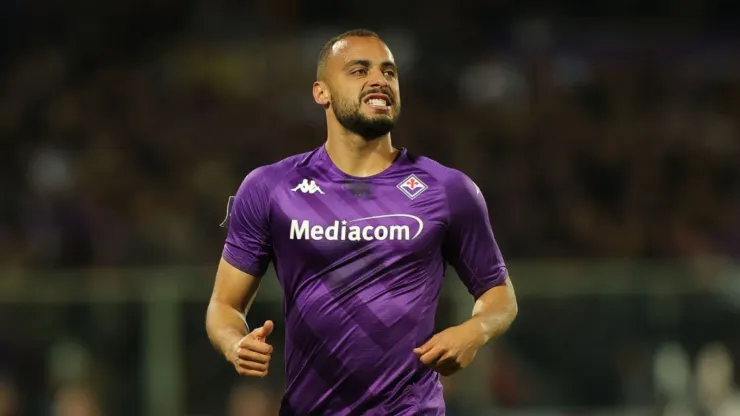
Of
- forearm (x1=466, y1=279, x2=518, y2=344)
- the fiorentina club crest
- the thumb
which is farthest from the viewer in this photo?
the fiorentina club crest

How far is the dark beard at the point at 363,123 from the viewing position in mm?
5090

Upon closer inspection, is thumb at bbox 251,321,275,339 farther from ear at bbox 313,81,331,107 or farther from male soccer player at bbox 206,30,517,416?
ear at bbox 313,81,331,107

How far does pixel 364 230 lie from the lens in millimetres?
5000

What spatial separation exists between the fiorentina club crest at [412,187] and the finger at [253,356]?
919 mm

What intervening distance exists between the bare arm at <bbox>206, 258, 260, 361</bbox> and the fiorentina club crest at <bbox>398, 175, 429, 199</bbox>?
70 centimetres

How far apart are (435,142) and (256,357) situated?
28.1 feet

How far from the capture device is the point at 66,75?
543 inches

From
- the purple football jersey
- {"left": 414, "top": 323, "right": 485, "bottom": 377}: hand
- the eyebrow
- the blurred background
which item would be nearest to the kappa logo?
the purple football jersey

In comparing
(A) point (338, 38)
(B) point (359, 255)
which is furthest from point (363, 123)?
(B) point (359, 255)

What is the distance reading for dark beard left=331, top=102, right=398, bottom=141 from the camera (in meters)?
5.09

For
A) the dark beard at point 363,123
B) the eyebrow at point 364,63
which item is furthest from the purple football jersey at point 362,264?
the eyebrow at point 364,63

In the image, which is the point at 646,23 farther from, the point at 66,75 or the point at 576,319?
the point at 66,75

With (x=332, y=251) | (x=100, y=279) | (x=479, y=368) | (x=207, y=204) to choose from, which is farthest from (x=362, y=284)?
(x=207, y=204)

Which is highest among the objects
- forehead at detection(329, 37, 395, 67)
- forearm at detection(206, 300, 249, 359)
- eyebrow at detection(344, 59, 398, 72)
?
forehead at detection(329, 37, 395, 67)
